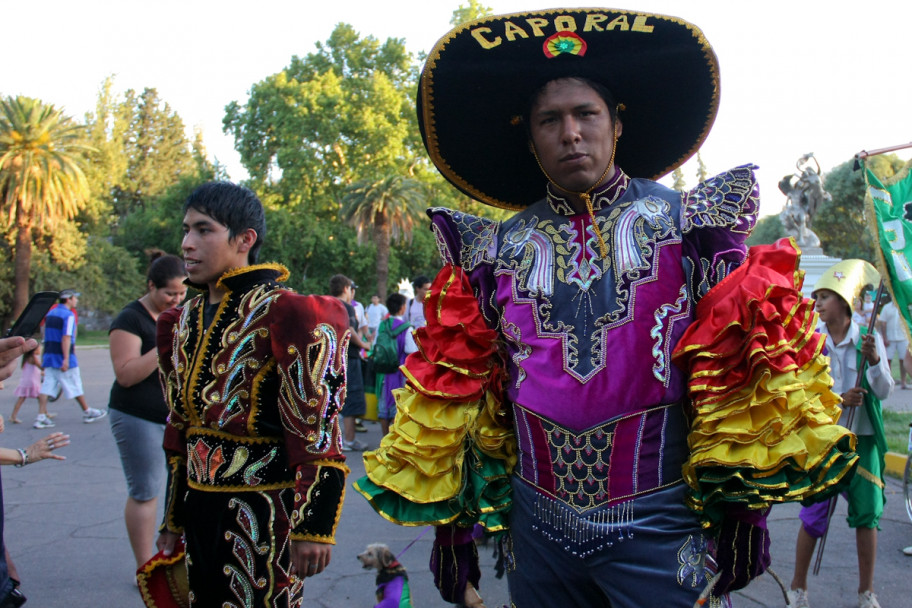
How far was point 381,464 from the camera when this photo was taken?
2.17 m

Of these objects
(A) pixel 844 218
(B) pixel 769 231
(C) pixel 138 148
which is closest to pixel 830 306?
(A) pixel 844 218

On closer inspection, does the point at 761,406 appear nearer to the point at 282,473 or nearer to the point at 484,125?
the point at 484,125

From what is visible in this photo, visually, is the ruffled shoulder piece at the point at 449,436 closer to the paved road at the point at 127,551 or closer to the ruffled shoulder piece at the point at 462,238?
the ruffled shoulder piece at the point at 462,238

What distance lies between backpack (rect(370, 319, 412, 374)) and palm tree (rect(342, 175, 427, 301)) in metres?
25.1

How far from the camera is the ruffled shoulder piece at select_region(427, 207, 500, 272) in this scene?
90.4 inches

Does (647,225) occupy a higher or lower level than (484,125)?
lower

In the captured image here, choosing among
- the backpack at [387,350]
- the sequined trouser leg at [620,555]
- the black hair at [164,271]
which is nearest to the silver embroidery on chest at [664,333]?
the sequined trouser leg at [620,555]

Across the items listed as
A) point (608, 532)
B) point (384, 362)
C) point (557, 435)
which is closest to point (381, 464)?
point (557, 435)

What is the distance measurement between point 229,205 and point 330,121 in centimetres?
3696

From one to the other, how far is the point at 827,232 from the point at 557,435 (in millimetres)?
44079

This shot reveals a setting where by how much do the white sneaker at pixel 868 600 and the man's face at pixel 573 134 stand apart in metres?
3.37

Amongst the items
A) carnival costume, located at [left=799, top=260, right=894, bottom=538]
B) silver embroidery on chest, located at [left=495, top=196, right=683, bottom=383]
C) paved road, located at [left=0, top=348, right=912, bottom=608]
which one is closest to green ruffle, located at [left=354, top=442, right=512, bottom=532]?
silver embroidery on chest, located at [left=495, top=196, right=683, bottom=383]

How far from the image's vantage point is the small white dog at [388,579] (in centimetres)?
373

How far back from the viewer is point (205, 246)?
8.68 feet
